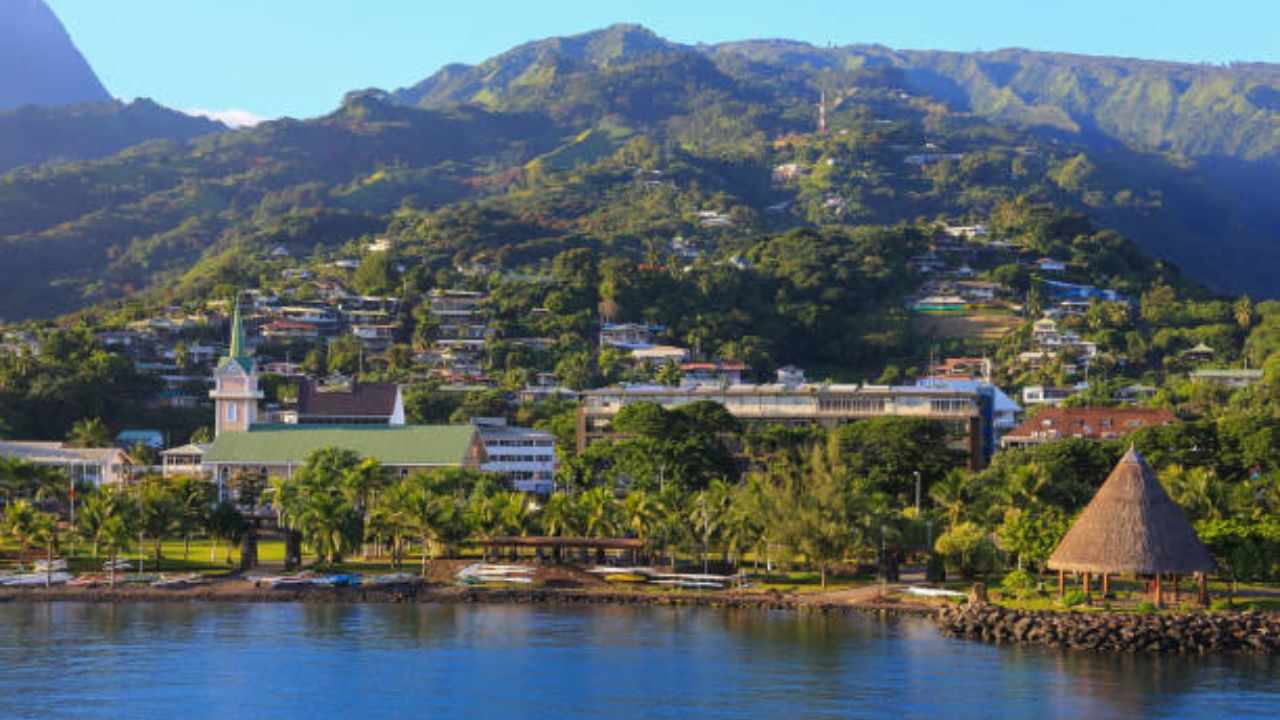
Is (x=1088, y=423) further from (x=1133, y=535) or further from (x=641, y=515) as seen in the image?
(x=1133, y=535)

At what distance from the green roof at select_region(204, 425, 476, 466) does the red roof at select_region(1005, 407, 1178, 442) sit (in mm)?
33923

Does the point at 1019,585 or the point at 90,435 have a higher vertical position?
the point at 90,435

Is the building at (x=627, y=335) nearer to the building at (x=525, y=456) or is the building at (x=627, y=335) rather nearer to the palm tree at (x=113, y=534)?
the building at (x=525, y=456)

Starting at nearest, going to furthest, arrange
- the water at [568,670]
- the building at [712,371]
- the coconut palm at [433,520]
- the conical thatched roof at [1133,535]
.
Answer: the water at [568,670] < the conical thatched roof at [1133,535] < the coconut palm at [433,520] < the building at [712,371]

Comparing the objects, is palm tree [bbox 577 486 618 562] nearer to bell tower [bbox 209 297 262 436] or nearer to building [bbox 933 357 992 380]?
bell tower [bbox 209 297 262 436]

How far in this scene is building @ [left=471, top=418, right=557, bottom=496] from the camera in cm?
10706

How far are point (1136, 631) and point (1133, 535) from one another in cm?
428

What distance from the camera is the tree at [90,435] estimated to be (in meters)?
114

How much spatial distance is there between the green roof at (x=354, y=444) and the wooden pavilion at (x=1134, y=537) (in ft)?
135

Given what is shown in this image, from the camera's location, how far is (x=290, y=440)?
100m

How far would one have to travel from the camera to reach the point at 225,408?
107 meters

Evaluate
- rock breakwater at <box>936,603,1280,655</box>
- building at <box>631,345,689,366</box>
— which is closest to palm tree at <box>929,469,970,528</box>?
rock breakwater at <box>936,603,1280,655</box>

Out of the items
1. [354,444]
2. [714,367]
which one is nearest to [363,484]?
[354,444]

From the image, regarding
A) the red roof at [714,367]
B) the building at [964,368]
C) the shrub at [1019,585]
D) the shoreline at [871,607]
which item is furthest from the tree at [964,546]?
the red roof at [714,367]
